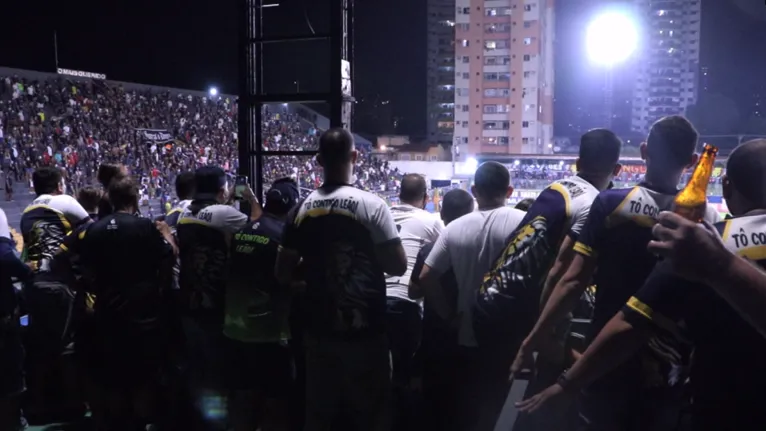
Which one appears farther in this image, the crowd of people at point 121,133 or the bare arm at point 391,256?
the crowd of people at point 121,133

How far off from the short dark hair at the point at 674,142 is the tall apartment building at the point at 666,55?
10545 cm

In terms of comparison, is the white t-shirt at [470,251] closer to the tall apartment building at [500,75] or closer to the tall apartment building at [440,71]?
the tall apartment building at [500,75]

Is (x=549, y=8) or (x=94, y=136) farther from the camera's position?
(x=549, y=8)

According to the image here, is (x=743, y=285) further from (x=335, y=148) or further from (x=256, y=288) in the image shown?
(x=256, y=288)

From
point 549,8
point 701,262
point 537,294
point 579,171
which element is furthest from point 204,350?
point 549,8

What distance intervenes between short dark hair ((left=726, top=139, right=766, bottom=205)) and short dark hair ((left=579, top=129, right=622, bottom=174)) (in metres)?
1.10

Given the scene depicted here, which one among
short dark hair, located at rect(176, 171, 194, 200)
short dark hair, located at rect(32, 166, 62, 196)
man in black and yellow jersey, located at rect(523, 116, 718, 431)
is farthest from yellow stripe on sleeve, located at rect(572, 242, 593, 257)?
short dark hair, located at rect(32, 166, 62, 196)

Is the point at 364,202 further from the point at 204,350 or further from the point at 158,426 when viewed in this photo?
the point at 158,426

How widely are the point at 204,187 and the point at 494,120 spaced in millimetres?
61976

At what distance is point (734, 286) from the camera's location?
1.46 meters

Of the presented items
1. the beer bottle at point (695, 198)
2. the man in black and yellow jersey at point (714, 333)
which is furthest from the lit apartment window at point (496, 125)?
the beer bottle at point (695, 198)

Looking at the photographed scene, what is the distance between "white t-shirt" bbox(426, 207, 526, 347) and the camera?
307cm

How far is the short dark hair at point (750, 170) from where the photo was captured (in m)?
1.75

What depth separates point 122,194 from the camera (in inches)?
139
